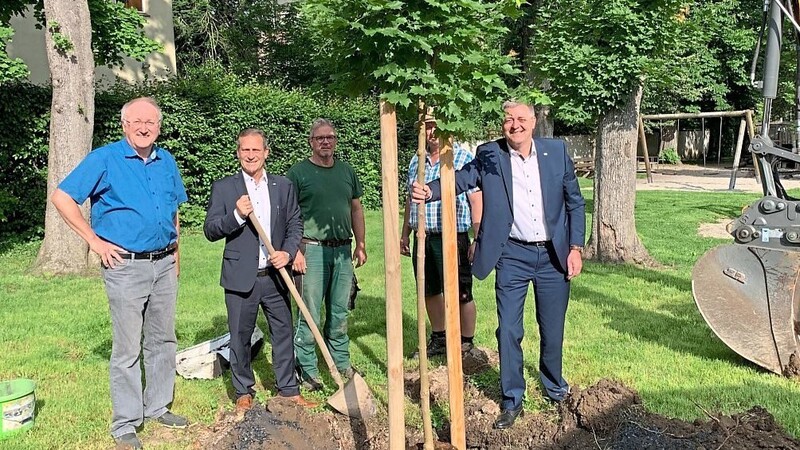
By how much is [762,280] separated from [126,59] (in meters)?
17.2

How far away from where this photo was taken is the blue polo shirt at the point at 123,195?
3736mm

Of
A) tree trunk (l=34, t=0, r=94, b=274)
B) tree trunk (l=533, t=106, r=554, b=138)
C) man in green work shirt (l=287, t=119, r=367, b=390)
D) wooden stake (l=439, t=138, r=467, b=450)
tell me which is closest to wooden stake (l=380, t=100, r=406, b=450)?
wooden stake (l=439, t=138, r=467, b=450)

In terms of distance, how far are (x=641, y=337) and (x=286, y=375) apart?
3.37m

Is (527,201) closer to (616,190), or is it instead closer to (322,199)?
(322,199)

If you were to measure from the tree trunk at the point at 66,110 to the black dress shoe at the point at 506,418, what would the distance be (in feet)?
23.2

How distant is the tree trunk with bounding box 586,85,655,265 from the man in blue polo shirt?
6766 mm

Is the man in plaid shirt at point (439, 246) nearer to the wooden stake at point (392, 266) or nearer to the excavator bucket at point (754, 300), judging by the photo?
the excavator bucket at point (754, 300)

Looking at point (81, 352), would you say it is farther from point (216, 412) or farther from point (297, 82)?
point (297, 82)

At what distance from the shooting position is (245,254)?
169 inches

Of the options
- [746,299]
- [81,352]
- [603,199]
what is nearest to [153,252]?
[81,352]

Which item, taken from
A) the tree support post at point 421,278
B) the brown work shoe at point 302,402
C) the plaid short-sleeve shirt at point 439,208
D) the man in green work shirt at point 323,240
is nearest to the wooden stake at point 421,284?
the tree support post at point 421,278

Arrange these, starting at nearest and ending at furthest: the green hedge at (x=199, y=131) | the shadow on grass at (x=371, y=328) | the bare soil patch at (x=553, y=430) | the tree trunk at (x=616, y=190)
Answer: the bare soil patch at (x=553, y=430) → the shadow on grass at (x=371, y=328) → the tree trunk at (x=616, y=190) → the green hedge at (x=199, y=131)

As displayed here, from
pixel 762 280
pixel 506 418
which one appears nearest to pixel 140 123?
pixel 506 418

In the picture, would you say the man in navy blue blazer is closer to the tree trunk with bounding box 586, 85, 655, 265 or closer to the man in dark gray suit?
the man in dark gray suit
